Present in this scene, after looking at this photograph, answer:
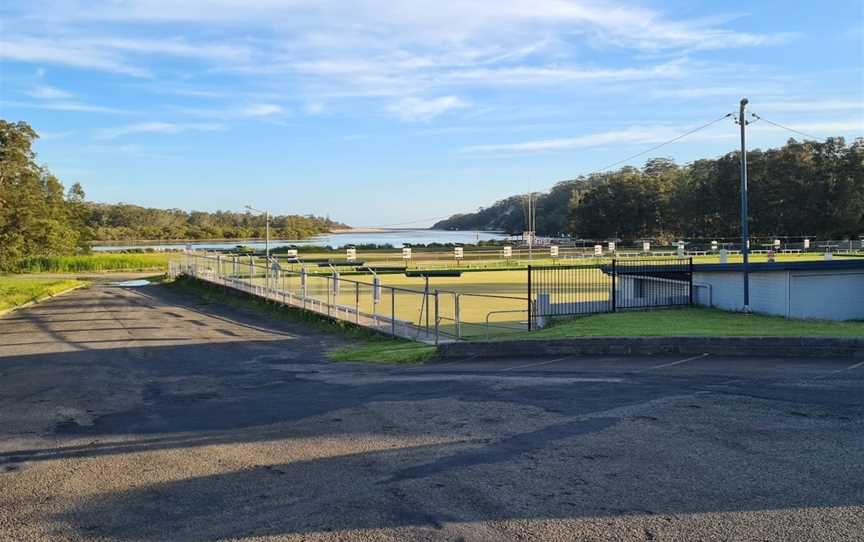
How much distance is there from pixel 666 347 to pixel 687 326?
3.91 meters

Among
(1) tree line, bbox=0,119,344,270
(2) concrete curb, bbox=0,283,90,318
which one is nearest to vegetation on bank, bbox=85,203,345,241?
(1) tree line, bbox=0,119,344,270

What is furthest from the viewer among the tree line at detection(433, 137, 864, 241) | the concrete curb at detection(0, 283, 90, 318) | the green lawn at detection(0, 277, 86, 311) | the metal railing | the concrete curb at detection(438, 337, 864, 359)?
the tree line at detection(433, 137, 864, 241)

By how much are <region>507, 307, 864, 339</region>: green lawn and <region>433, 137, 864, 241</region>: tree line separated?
70600 millimetres

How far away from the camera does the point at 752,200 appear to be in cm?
8956

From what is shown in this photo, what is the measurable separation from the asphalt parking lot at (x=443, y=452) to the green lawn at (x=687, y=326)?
253cm

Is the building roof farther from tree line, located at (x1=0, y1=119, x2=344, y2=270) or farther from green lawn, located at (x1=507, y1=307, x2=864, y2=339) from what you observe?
tree line, located at (x1=0, y1=119, x2=344, y2=270)

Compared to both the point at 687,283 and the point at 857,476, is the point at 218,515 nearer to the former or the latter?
the point at 857,476

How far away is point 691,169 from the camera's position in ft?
457

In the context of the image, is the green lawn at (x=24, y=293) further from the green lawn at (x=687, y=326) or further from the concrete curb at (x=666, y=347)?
the green lawn at (x=687, y=326)

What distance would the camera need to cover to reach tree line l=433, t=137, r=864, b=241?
3223 inches

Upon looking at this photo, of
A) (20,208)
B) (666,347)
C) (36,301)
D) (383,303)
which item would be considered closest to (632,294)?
(383,303)

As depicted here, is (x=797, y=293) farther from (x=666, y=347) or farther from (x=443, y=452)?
(x=443, y=452)

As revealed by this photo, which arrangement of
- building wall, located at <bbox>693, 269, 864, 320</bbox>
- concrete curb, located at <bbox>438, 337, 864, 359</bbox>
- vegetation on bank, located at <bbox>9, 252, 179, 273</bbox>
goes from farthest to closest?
vegetation on bank, located at <bbox>9, 252, 179, 273</bbox>
building wall, located at <bbox>693, 269, 864, 320</bbox>
concrete curb, located at <bbox>438, 337, 864, 359</bbox>

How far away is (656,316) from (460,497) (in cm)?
1581
